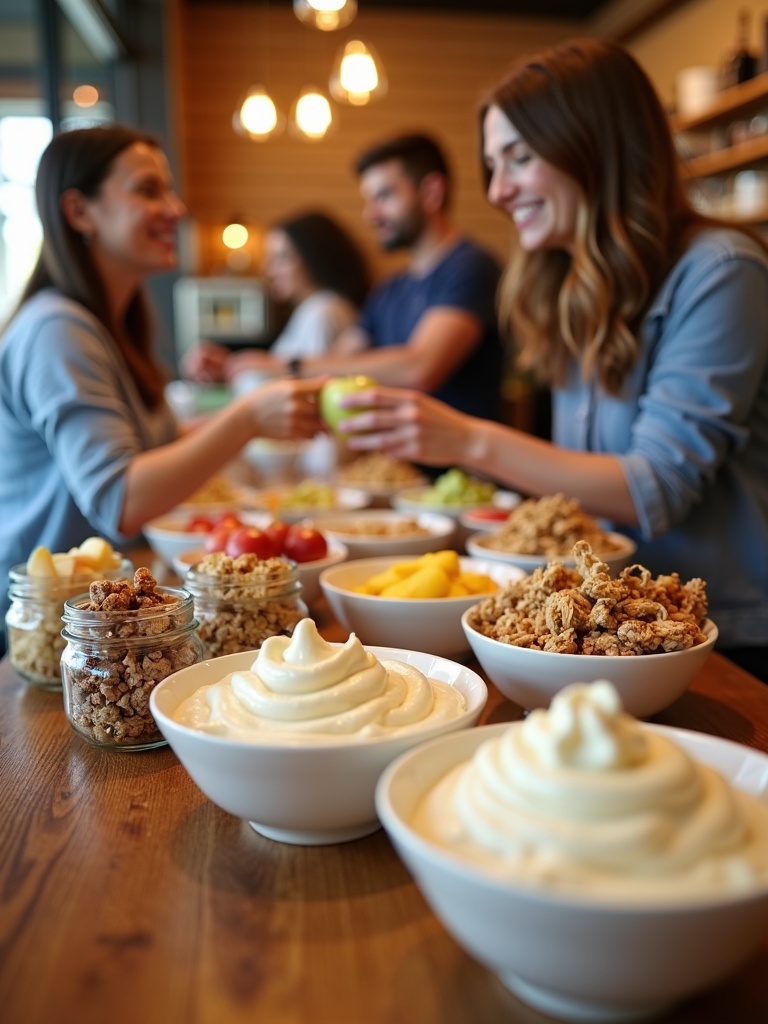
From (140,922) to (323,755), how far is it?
20 cm

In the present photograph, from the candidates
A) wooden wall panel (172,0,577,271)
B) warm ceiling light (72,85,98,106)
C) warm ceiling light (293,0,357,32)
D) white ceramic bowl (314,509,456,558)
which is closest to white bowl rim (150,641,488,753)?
white ceramic bowl (314,509,456,558)

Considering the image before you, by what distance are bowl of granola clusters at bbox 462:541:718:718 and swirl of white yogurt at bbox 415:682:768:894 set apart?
0.31m

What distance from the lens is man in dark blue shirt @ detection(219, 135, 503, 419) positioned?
321cm

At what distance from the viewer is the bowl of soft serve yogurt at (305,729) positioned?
752 mm

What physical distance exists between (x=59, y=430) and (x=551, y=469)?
980mm

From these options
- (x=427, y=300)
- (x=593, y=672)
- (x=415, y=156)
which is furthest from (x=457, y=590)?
(x=415, y=156)

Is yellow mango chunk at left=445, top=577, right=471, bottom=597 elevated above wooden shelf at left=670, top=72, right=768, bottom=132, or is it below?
below

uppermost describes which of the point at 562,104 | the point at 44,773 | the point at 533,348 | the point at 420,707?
the point at 562,104

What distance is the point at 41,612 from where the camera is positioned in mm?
1220

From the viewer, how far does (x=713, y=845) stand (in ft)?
1.94

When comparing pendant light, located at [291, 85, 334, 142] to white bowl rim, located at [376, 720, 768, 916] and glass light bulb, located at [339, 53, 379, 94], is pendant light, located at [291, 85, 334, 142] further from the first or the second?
white bowl rim, located at [376, 720, 768, 916]

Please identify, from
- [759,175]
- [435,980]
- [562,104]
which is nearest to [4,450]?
[562,104]

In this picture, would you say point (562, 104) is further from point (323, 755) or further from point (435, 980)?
point (435, 980)

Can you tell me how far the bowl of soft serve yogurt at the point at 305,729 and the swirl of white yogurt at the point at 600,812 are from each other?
13 cm
